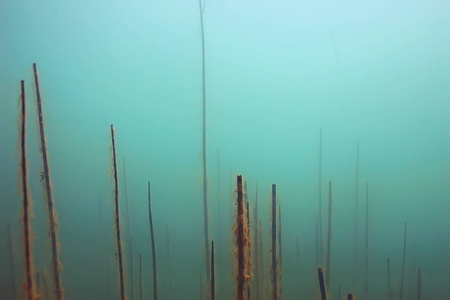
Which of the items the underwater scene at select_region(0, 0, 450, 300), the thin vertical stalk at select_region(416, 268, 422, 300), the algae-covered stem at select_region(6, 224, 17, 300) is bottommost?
the thin vertical stalk at select_region(416, 268, 422, 300)

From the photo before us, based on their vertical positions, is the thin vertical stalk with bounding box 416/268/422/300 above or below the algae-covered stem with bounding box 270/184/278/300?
below

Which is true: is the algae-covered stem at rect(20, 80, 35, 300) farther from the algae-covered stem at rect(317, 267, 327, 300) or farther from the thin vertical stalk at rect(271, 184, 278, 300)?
the algae-covered stem at rect(317, 267, 327, 300)

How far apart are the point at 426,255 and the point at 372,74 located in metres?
0.84

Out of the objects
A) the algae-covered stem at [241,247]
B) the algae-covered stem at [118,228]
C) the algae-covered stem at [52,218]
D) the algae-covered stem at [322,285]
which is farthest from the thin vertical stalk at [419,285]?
the algae-covered stem at [52,218]

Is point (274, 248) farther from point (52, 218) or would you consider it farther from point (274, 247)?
point (52, 218)

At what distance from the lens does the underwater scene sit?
1229 mm

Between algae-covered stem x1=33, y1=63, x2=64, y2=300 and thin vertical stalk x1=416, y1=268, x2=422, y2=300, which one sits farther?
thin vertical stalk x1=416, y1=268, x2=422, y2=300

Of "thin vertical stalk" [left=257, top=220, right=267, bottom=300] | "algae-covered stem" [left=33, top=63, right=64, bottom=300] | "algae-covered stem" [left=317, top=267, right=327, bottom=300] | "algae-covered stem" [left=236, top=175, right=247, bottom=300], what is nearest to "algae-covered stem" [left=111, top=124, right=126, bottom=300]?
"algae-covered stem" [left=33, top=63, right=64, bottom=300]

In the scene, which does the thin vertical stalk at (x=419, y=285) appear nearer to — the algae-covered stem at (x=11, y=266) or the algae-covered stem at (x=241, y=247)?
the algae-covered stem at (x=241, y=247)

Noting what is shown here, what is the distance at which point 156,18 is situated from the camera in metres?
1.23

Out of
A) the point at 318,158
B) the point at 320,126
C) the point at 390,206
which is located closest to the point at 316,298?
the point at 390,206

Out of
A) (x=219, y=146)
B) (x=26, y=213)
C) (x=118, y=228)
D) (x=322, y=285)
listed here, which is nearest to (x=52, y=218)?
(x=26, y=213)

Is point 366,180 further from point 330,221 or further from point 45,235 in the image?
point 45,235

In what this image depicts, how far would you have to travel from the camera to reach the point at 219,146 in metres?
1.26
